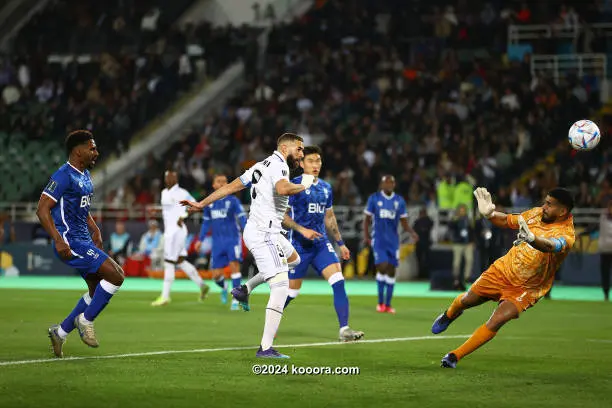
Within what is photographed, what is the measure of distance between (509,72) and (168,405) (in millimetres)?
27892

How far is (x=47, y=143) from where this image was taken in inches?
1485

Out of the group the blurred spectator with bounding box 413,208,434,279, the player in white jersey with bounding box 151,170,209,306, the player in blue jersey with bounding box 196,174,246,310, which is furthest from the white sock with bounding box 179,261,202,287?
the blurred spectator with bounding box 413,208,434,279

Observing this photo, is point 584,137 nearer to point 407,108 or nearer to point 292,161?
point 292,161

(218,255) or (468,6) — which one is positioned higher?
(468,6)

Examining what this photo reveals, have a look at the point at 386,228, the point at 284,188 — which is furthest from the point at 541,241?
the point at 386,228

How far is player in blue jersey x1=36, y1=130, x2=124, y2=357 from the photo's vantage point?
1261 cm

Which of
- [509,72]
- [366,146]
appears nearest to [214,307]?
[366,146]

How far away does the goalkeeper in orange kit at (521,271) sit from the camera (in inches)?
462

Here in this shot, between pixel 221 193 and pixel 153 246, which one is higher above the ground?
pixel 221 193

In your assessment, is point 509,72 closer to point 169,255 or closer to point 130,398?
point 169,255

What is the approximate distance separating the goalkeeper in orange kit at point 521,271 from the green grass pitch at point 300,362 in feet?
1.58

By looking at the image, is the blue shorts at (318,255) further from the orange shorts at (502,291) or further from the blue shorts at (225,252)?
the blue shorts at (225,252)

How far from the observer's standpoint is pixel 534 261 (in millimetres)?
11953

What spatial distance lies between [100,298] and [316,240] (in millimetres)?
3768
